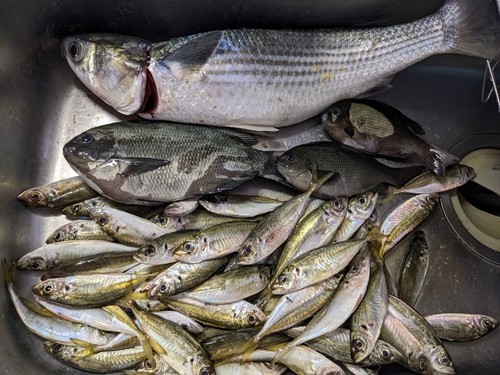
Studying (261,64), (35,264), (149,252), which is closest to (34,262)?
(35,264)

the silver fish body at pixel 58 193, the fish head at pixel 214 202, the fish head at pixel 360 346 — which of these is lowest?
the fish head at pixel 360 346

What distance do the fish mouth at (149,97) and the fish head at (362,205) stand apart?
0.86 meters

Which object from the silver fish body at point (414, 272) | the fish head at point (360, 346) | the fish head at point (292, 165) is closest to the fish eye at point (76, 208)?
the fish head at point (292, 165)

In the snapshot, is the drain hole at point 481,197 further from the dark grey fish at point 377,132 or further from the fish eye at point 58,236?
the fish eye at point 58,236

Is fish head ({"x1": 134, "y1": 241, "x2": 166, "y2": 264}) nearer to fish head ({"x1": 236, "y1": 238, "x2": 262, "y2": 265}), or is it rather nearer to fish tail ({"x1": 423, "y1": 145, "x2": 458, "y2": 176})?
fish head ({"x1": 236, "y1": 238, "x2": 262, "y2": 265})

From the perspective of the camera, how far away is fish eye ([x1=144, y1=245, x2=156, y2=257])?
1.40 meters

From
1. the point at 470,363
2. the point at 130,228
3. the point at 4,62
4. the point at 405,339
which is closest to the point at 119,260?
the point at 130,228

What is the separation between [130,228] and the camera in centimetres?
149

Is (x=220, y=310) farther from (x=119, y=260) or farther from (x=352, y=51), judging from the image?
(x=352, y=51)

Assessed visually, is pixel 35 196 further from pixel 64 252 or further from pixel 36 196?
pixel 64 252

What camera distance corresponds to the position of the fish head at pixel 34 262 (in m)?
1.50

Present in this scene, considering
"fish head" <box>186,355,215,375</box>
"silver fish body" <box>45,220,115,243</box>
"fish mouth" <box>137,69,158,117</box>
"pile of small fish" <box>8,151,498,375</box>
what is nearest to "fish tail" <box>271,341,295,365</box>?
"pile of small fish" <box>8,151,498,375</box>

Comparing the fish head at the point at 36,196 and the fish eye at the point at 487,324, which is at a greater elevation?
the fish head at the point at 36,196

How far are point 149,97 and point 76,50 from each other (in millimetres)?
312
